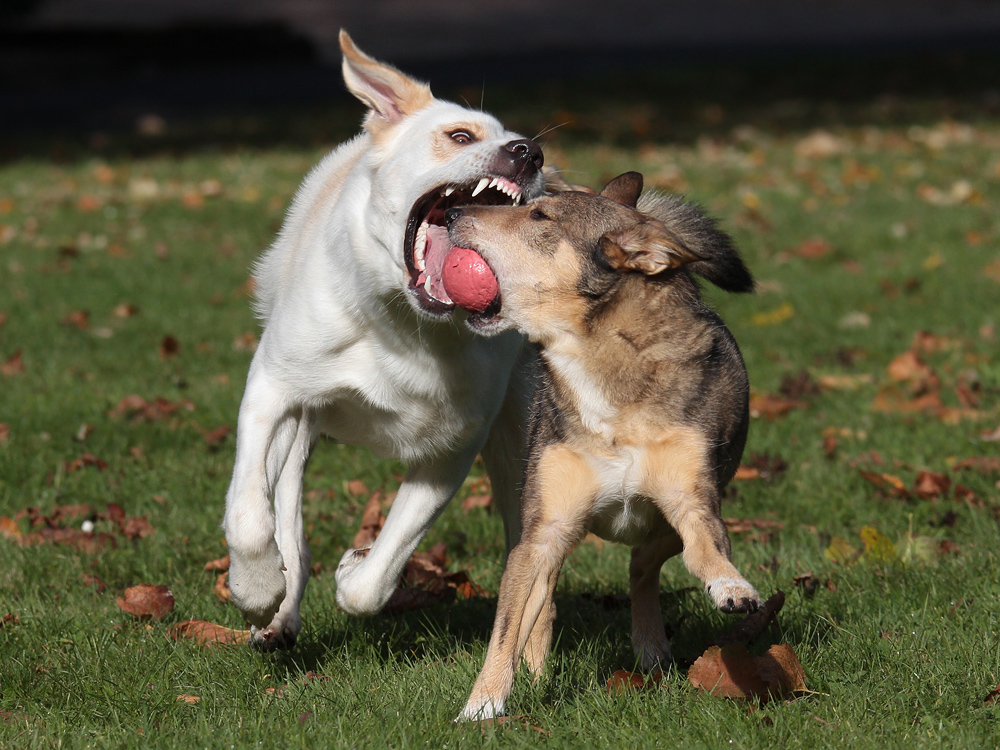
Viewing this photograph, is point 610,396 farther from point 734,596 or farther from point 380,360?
point 380,360

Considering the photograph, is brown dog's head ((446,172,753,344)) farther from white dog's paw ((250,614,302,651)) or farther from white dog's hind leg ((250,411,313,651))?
white dog's paw ((250,614,302,651))

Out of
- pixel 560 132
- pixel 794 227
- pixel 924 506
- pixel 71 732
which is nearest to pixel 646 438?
pixel 71 732

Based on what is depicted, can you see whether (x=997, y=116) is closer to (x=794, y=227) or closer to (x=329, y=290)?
(x=794, y=227)

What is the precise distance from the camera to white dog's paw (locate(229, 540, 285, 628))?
13.6ft

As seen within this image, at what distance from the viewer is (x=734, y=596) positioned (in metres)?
3.20

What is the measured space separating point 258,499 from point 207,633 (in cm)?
57

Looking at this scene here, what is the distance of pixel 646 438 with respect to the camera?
372cm

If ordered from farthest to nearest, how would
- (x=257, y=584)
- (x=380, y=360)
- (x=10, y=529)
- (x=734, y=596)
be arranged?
(x=10, y=529), (x=380, y=360), (x=257, y=584), (x=734, y=596)

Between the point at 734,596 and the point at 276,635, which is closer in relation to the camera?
the point at 734,596

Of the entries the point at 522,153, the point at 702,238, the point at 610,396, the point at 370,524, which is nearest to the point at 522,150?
the point at 522,153

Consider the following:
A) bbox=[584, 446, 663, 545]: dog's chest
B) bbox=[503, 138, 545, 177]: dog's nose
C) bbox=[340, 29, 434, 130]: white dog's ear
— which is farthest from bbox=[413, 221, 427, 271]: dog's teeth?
bbox=[584, 446, 663, 545]: dog's chest

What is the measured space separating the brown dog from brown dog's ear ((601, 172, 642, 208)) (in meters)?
0.28

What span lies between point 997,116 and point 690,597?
13.2 metres

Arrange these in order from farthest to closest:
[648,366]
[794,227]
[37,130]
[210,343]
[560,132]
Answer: [37,130] → [560,132] → [794,227] → [210,343] → [648,366]
